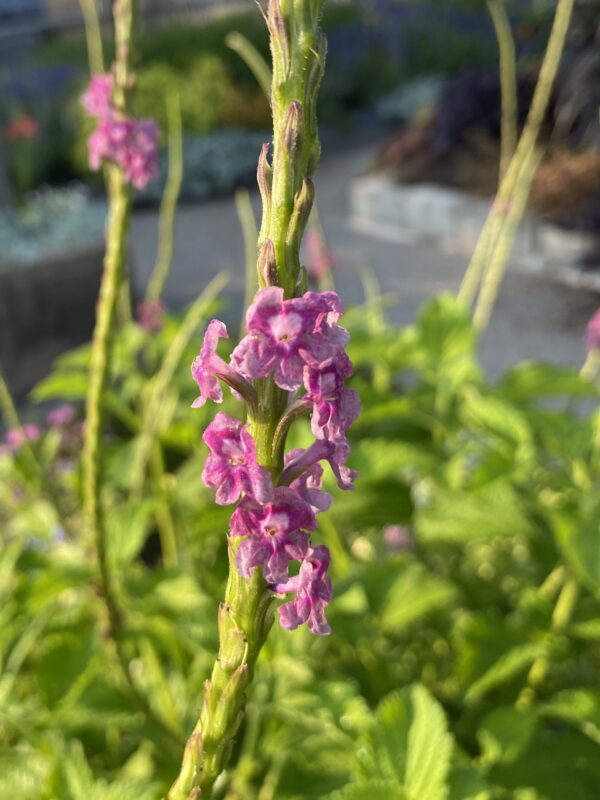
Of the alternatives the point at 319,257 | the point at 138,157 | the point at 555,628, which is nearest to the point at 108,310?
the point at 138,157

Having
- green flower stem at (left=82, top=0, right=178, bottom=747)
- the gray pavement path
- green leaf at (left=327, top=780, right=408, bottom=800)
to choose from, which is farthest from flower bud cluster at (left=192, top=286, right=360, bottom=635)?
the gray pavement path

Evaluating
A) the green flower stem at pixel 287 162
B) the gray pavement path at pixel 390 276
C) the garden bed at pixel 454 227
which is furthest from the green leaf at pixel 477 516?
the garden bed at pixel 454 227

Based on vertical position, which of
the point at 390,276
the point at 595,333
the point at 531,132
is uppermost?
the point at 390,276

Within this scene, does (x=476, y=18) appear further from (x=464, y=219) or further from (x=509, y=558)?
(x=509, y=558)

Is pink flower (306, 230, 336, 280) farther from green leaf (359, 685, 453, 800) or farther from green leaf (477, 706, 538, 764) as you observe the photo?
green leaf (359, 685, 453, 800)

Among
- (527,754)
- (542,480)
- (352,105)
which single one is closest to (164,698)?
(527,754)

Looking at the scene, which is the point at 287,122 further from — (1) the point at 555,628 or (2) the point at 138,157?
(1) the point at 555,628
